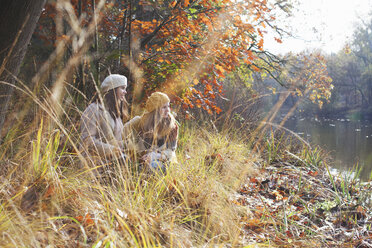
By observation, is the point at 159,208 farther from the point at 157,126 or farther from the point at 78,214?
the point at 157,126

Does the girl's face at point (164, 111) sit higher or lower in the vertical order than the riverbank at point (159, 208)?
higher

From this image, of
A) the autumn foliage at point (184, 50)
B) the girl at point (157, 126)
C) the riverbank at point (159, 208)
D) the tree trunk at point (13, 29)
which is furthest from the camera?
the autumn foliage at point (184, 50)

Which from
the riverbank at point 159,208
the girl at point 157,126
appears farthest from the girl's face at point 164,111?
the riverbank at point 159,208

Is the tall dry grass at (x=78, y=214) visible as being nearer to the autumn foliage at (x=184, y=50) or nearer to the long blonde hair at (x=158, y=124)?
the long blonde hair at (x=158, y=124)

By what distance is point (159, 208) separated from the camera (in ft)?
7.61

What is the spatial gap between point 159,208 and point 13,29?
1511 mm

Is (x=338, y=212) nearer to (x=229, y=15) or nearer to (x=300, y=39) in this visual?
(x=229, y=15)

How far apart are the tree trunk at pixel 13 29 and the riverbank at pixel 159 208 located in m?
0.45

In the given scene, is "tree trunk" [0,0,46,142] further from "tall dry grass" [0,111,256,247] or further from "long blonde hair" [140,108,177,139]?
"long blonde hair" [140,108,177,139]

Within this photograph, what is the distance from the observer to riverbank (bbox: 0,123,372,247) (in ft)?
5.53

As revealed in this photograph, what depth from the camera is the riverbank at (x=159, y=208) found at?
168cm

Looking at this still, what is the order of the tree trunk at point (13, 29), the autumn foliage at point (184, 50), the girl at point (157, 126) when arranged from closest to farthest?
1. the tree trunk at point (13, 29)
2. the girl at point (157, 126)
3. the autumn foliage at point (184, 50)

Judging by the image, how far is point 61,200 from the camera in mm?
1803

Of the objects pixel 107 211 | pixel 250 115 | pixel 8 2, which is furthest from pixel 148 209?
pixel 250 115
